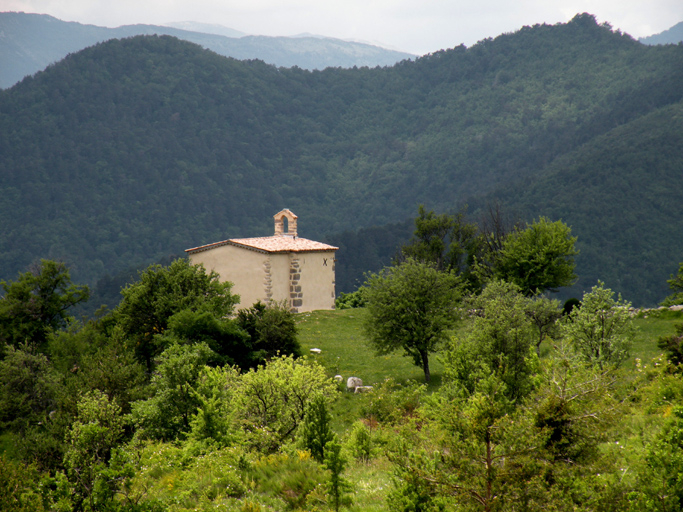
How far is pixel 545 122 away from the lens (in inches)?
6284

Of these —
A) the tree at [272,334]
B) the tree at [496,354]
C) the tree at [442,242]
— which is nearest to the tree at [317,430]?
the tree at [496,354]

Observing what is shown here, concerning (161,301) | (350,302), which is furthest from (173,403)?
(350,302)

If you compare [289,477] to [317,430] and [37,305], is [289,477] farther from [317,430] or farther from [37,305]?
[37,305]

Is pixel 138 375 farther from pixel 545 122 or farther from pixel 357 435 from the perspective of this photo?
pixel 545 122

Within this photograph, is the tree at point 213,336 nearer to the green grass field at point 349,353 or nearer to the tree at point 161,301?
the tree at point 161,301

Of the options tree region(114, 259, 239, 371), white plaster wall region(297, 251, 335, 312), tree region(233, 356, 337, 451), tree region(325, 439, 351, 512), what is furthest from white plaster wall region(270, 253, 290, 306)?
tree region(325, 439, 351, 512)

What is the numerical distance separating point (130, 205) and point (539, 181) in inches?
3728

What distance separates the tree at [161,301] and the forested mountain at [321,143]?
227ft

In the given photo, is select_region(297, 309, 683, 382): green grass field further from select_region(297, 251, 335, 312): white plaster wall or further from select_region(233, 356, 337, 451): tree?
select_region(233, 356, 337, 451): tree

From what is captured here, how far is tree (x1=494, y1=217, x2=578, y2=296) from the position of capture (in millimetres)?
37188

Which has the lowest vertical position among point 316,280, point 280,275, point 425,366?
point 425,366

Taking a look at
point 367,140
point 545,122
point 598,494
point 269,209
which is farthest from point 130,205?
point 598,494

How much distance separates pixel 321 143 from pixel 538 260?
151 meters

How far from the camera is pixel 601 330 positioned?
18688 mm
